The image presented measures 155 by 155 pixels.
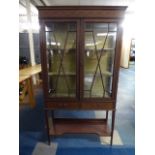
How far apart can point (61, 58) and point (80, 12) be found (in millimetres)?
594

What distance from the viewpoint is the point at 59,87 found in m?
2.13

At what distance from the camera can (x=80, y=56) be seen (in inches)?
71.9

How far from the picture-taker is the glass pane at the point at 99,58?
186 cm

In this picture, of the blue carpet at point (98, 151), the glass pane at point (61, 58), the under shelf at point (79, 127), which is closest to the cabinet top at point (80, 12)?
the glass pane at point (61, 58)

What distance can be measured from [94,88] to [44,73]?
70cm

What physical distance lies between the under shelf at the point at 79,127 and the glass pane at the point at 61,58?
57 cm

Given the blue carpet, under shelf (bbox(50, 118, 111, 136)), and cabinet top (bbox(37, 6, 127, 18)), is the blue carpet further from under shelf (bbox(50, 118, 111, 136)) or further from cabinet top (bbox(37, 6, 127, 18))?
cabinet top (bbox(37, 6, 127, 18))

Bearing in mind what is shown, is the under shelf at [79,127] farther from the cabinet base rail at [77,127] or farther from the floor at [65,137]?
the floor at [65,137]

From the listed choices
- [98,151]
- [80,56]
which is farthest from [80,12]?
[98,151]

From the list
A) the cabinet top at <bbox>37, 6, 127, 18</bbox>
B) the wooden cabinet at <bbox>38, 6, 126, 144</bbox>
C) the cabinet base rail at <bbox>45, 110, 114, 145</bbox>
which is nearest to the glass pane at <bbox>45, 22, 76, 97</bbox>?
the wooden cabinet at <bbox>38, 6, 126, 144</bbox>

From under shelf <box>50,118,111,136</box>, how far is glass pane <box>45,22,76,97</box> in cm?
57

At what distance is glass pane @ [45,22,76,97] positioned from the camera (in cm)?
188
